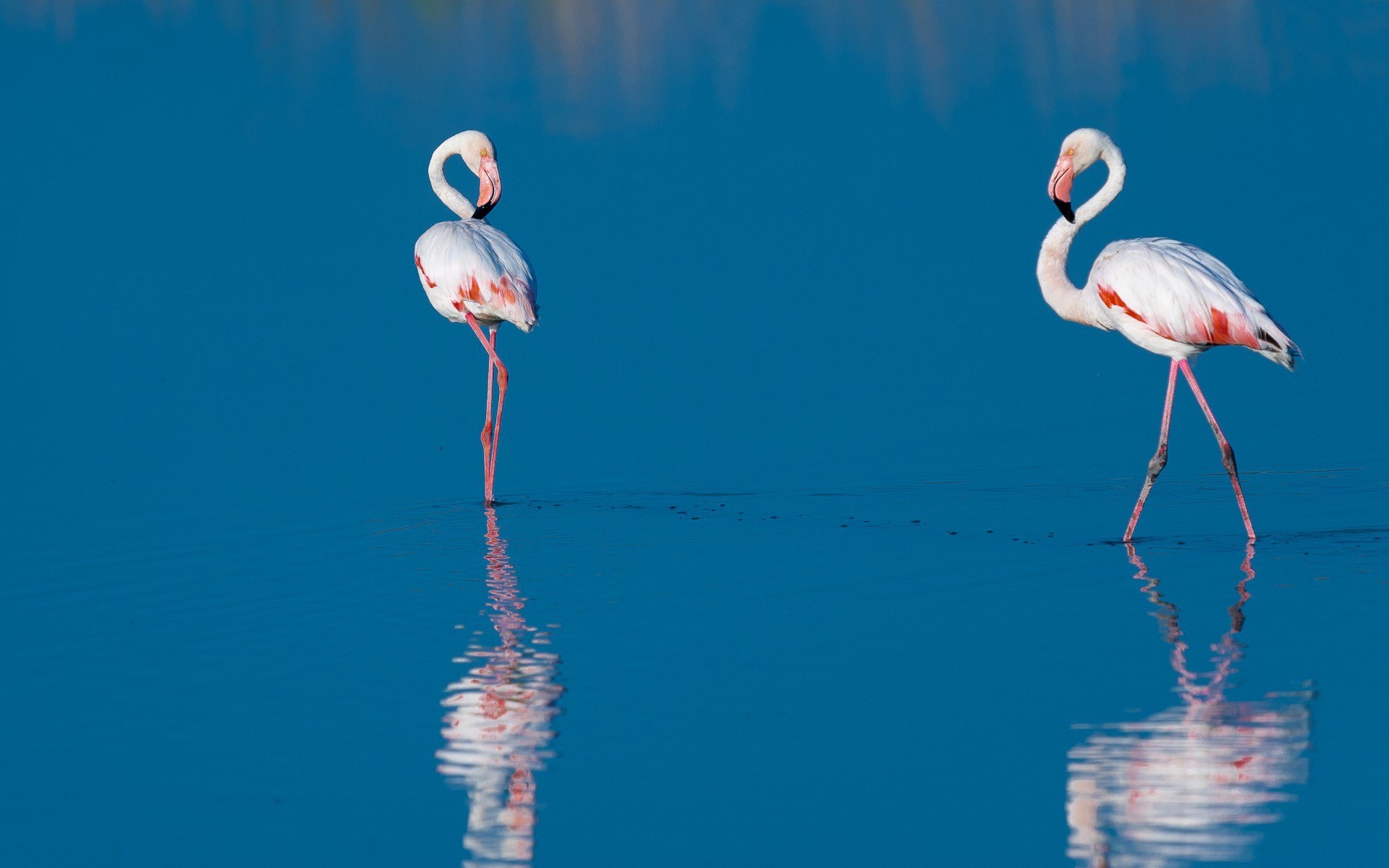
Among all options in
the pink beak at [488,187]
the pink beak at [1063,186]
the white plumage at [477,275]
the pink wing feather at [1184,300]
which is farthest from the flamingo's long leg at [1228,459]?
the pink beak at [488,187]

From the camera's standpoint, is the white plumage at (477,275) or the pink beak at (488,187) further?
the pink beak at (488,187)

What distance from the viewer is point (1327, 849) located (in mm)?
3512

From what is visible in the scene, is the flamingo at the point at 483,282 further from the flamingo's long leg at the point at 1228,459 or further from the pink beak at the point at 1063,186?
the flamingo's long leg at the point at 1228,459

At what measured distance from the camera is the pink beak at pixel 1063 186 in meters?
7.30

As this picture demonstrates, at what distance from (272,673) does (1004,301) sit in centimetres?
772

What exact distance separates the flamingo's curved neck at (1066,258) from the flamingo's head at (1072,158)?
0.05 meters

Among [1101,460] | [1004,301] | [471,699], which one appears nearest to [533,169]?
[1004,301]

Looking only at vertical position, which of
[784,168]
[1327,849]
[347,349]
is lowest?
[1327,849]

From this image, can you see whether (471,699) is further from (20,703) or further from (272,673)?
(20,703)

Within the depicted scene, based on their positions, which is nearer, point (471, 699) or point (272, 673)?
point (471, 699)

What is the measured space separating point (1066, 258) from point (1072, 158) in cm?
45

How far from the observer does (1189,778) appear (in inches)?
152

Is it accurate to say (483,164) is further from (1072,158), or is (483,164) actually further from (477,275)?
(1072,158)

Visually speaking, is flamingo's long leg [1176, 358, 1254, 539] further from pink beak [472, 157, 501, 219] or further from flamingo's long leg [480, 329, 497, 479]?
pink beak [472, 157, 501, 219]
